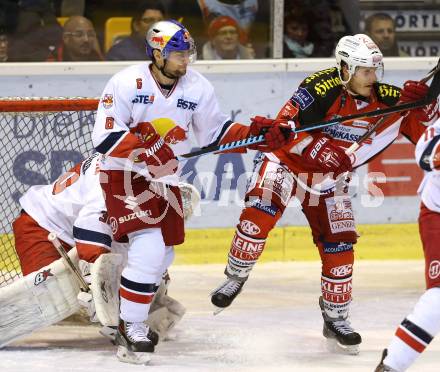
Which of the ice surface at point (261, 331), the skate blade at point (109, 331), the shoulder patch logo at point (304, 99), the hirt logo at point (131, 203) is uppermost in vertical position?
the shoulder patch logo at point (304, 99)

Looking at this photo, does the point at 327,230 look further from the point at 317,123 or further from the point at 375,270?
the point at 375,270

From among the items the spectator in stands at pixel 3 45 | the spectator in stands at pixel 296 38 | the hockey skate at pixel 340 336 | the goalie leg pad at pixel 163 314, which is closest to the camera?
the hockey skate at pixel 340 336

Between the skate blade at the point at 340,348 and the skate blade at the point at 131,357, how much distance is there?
77cm

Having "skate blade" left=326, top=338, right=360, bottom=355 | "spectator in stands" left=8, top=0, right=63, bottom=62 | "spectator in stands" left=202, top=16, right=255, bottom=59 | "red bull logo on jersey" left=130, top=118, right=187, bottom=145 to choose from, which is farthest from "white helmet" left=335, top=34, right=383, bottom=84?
"spectator in stands" left=8, top=0, right=63, bottom=62

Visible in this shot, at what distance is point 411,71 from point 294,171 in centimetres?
186

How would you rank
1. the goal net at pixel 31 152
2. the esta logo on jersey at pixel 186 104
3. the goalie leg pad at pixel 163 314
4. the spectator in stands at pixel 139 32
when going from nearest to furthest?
1. the esta logo on jersey at pixel 186 104
2. the goalie leg pad at pixel 163 314
3. the goal net at pixel 31 152
4. the spectator in stands at pixel 139 32

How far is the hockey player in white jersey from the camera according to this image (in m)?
4.43

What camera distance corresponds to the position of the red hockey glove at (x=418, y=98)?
187 inches

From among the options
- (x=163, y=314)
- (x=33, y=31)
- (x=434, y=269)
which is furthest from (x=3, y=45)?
(x=434, y=269)

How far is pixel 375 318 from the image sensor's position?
17.6 ft

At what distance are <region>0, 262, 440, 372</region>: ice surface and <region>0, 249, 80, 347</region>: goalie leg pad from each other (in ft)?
0.30

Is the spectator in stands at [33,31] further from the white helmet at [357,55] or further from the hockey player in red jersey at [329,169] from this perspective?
the white helmet at [357,55]

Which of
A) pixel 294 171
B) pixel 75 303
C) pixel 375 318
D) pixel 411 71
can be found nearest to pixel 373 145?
pixel 294 171

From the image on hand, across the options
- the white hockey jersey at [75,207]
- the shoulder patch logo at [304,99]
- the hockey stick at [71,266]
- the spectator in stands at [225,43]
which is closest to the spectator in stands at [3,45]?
the spectator in stands at [225,43]
